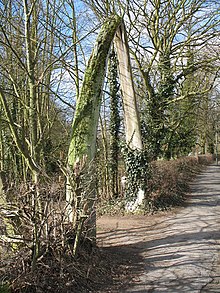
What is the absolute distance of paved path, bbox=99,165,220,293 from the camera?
239 inches

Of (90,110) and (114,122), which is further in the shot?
(114,122)

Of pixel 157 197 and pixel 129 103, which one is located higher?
pixel 129 103

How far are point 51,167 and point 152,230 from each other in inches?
375

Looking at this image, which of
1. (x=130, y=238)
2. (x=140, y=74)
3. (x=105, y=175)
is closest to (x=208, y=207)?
(x=130, y=238)

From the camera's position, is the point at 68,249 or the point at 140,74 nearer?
the point at 68,249

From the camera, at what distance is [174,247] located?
8258 mm

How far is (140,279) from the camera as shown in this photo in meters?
6.30

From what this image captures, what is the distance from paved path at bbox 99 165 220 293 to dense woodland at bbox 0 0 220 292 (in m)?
1.15

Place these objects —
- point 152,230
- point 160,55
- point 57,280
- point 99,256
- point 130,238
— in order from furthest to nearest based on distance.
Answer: point 160,55 → point 152,230 → point 130,238 → point 99,256 → point 57,280

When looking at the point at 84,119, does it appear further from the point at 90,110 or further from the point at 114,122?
the point at 114,122

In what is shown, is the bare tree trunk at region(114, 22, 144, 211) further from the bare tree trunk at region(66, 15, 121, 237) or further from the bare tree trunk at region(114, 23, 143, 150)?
the bare tree trunk at region(66, 15, 121, 237)

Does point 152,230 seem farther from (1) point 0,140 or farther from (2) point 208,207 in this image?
(1) point 0,140

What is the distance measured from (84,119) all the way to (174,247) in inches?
145

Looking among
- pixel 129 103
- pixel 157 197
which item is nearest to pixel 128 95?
pixel 129 103
